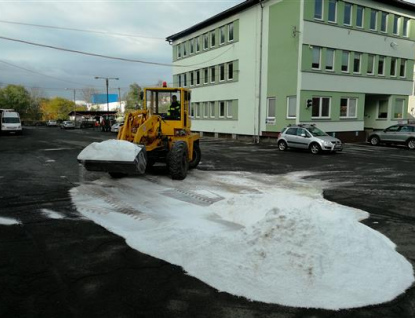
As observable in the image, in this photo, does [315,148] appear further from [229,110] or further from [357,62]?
[229,110]

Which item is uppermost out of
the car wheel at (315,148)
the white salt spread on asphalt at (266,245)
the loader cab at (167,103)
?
the loader cab at (167,103)

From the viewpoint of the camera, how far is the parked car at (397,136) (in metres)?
24.2

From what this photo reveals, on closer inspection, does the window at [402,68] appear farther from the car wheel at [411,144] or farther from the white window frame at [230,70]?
the white window frame at [230,70]

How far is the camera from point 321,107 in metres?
27.2

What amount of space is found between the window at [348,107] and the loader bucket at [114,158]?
76.3 ft

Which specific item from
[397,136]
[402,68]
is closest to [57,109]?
[402,68]

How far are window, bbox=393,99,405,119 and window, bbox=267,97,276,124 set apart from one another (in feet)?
38.8

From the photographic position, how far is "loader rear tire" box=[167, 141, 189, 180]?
1080 cm

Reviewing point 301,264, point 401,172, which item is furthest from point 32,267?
point 401,172

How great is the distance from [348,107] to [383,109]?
5663mm

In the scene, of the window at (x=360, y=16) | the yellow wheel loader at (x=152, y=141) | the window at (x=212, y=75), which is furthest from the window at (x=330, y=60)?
the yellow wheel loader at (x=152, y=141)

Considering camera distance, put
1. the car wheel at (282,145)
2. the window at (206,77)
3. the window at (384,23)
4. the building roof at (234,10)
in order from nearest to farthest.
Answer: the car wheel at (282,145)
the building roof at (234,10)
the window at (384,23)
the window at (206,77)

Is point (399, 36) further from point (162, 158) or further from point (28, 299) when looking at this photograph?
point (28, 299)

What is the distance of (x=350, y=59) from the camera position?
28.5 meters
